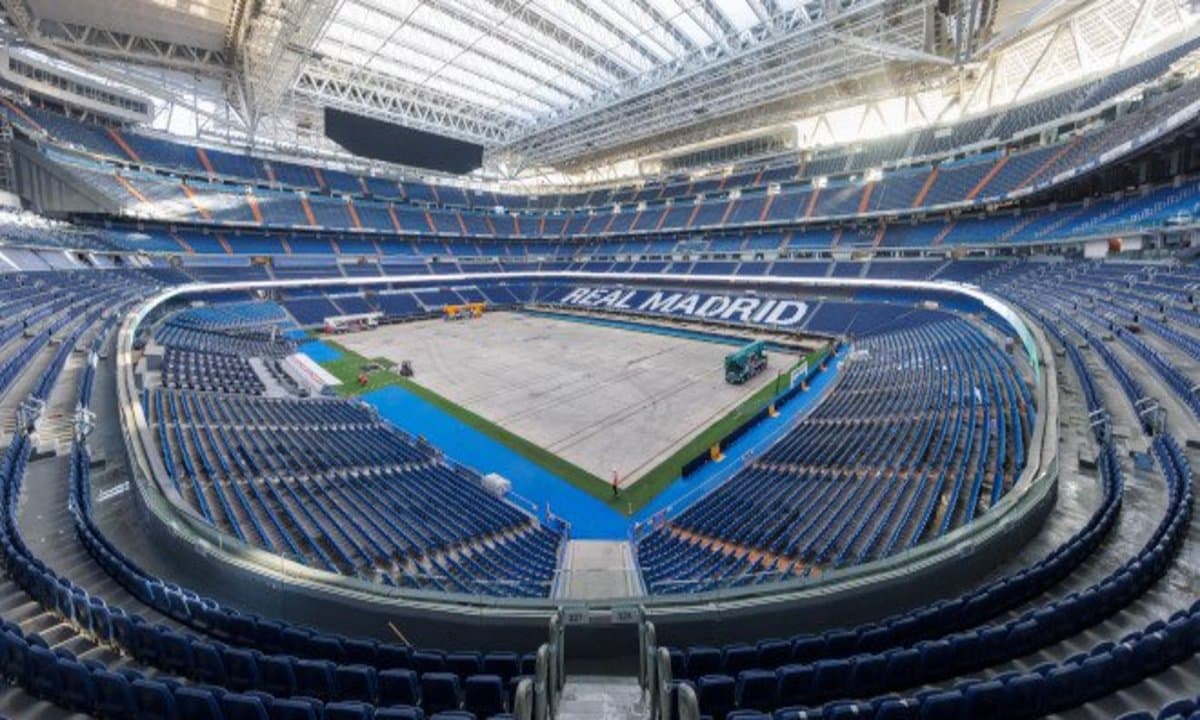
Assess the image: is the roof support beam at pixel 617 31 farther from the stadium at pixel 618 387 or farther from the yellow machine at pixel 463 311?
the yellow machine at pixel 463 311

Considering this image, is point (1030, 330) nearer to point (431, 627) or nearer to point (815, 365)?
point (815, 365)

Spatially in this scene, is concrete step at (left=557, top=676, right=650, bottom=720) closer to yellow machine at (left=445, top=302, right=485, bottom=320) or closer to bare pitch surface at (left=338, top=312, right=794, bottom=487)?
bare pitch surface at (left=338, top=312, right=794, bottom=487)

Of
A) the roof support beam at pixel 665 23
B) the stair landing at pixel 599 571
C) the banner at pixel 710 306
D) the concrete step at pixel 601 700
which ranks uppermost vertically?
the roof support beam at pixel 665 23

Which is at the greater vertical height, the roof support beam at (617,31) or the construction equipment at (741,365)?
the roof support beam at (617,31)

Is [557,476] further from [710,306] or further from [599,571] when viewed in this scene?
[710,306]


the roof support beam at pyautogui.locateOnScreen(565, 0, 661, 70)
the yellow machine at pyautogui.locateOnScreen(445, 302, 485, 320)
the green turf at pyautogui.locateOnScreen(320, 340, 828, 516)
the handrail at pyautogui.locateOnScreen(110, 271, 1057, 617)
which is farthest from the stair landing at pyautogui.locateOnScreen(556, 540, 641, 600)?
the yellow machine at pyautogui.locateOnScreen(445, 302, 485, 320)

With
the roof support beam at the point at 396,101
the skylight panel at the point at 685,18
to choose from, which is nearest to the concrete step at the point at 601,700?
the skylight panel at the point at 685,18

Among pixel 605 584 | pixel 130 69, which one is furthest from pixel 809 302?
pixel 130 69
